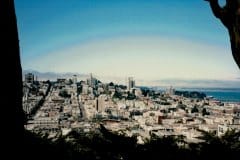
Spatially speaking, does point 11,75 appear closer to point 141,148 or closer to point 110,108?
point 141,148

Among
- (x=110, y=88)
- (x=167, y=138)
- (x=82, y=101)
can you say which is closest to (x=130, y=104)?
(x=82, y=101)

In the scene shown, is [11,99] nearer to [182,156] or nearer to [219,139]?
[182,156]

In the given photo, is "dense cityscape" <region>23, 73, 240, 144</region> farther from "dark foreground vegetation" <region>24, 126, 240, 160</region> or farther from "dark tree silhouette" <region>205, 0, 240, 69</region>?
"dark tree silhouette" <region>205, 0, 240, 69</region>

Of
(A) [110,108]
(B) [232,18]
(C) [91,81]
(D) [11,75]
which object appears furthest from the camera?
(C) [91,81]

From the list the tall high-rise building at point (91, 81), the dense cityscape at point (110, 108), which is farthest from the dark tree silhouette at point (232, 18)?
the tall high-rise building at point (91, 81)

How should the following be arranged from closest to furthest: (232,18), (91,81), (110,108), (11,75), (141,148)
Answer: (11,75)
(232,18)
(141,148)
(110,108)
(91,81)

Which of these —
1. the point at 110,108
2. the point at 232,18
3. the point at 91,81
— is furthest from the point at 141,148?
the point at 91,81
